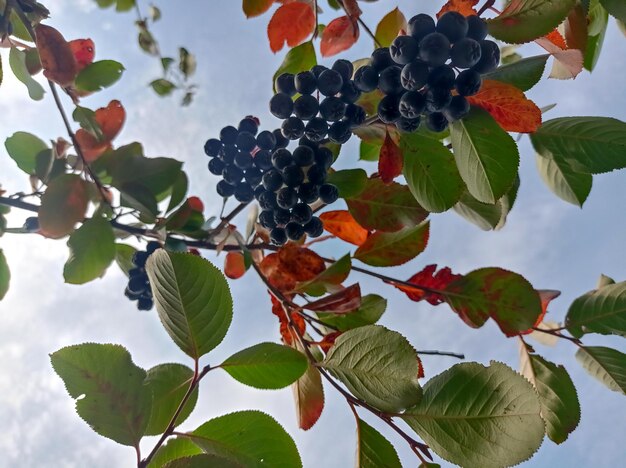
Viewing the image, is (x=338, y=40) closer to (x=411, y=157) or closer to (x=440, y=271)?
(x=411, y=157)

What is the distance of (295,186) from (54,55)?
2.31 feet

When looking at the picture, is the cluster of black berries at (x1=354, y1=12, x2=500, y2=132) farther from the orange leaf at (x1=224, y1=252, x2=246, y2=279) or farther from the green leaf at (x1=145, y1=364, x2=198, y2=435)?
the orange leaf at (x1=224, y1=252, x2=246, y2=279)

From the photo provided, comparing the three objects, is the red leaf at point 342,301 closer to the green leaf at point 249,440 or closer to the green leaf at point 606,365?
the green leaf at point 249,440

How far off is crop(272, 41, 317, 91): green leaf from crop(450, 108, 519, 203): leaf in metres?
0.58

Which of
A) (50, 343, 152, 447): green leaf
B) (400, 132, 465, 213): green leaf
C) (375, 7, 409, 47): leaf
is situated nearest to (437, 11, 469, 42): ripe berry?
(400, 132, 465, 213): green leaf

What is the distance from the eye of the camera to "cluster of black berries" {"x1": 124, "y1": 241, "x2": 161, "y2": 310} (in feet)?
5.03

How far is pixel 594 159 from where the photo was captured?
3.83ft

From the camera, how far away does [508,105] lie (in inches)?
40.3

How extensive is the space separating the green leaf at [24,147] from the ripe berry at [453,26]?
3.62ft

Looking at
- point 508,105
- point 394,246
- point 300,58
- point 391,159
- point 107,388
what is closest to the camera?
point 107,388

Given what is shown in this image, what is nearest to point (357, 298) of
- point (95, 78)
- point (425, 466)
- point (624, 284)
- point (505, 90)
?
point (425, 466)

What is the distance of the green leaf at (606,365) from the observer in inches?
53.8

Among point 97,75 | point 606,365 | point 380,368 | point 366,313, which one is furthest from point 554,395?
point 97,75

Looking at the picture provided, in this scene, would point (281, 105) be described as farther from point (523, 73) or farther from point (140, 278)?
point (140, 278)
